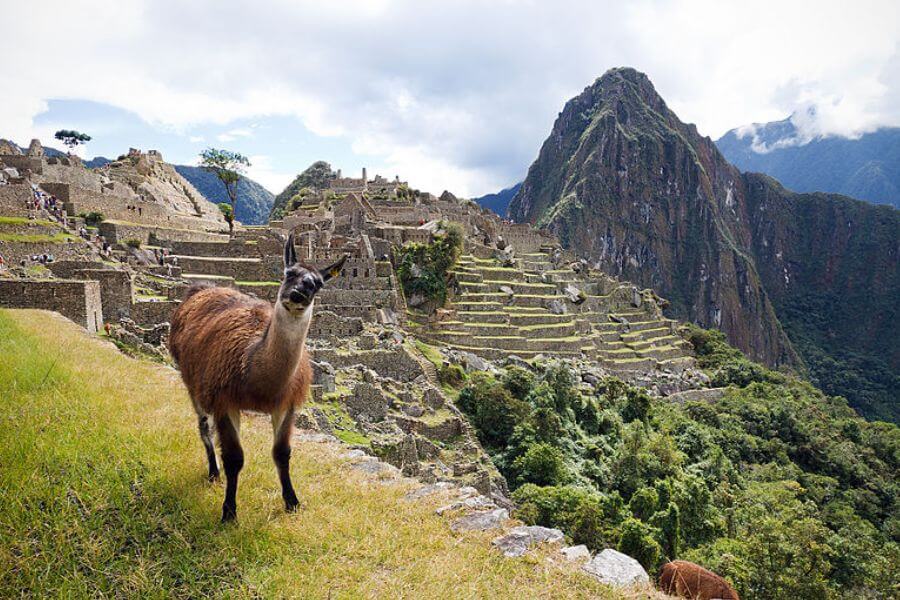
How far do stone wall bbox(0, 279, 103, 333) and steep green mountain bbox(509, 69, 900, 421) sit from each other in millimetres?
125688

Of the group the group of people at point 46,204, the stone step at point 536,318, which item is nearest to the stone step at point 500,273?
the stone step at point 536,318

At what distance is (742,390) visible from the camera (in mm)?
36750

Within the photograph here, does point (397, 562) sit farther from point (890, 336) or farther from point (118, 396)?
point (890, 336)

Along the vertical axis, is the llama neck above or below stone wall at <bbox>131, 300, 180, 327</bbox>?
above

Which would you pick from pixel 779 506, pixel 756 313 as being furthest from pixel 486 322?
pixel 756 313

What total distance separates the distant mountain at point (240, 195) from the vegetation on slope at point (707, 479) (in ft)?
264

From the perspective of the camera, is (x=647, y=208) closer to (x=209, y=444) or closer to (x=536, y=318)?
(x=536, y=318)

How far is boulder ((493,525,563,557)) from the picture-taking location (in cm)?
342

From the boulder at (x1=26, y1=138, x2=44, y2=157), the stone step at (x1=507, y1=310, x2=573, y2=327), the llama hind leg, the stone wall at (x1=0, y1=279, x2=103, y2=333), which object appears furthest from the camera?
the stone step at (x1=507, y1=310, x2=573, y2=327)

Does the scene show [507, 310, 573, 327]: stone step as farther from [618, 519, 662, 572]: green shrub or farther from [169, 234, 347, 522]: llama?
[169, 234, 347, 522]: llama

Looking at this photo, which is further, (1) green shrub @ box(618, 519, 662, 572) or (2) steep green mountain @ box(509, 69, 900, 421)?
(2) steep green mountain @ box(509, 69, 900, 421)

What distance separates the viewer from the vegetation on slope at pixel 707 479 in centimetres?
1174

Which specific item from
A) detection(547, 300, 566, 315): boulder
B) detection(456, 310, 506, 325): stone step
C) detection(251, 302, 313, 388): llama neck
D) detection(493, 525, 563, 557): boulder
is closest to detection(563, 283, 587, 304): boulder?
detection(547, 300, 566, 315): boulder

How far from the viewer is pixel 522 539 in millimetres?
3588
